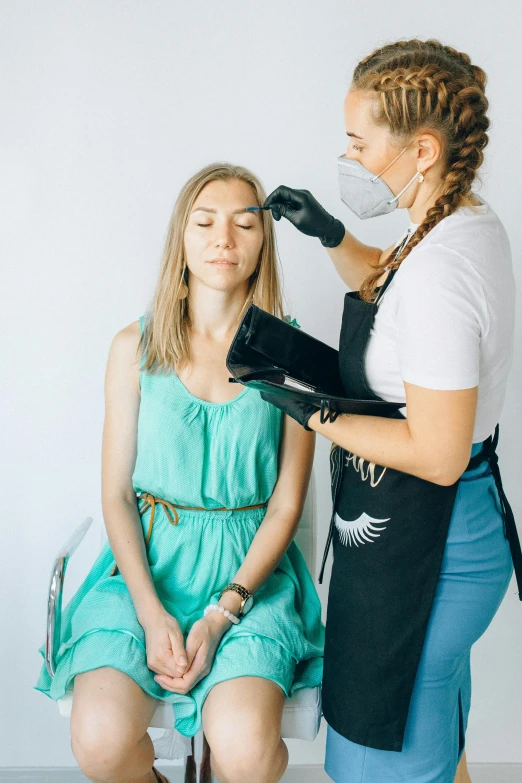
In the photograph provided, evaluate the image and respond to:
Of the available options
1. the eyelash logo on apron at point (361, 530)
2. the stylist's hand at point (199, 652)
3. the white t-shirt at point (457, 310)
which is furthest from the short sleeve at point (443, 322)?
the stylist's hand at point (199, 652)

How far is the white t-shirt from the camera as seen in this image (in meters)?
1.07

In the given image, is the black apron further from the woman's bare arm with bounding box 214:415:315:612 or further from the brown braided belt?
the brown braided belt

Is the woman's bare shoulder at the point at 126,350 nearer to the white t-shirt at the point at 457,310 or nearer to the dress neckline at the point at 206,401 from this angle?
the dress neckline at the point at 206,401

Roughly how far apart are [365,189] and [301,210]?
292mm

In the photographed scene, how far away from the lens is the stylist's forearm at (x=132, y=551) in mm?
1466

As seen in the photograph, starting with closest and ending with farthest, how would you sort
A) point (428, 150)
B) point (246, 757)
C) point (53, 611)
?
point (428, 150)
point (246, 757)
point (53, 611)

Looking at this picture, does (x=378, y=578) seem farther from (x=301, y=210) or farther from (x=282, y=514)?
(x=301, y=210)

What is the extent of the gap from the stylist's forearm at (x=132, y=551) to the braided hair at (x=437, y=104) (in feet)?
2.40

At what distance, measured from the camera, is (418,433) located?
1105 mm

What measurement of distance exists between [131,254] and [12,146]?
1.23 feet

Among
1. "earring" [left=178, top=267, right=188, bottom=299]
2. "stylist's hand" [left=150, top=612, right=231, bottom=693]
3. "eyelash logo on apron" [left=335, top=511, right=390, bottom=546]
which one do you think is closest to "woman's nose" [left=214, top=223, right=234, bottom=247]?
"earring" [left=178, top=267, right=188, bottom=299]

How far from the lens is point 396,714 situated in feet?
4.03

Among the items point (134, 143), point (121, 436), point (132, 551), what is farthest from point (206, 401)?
point (134, 143)

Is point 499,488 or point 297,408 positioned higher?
point 297,408
